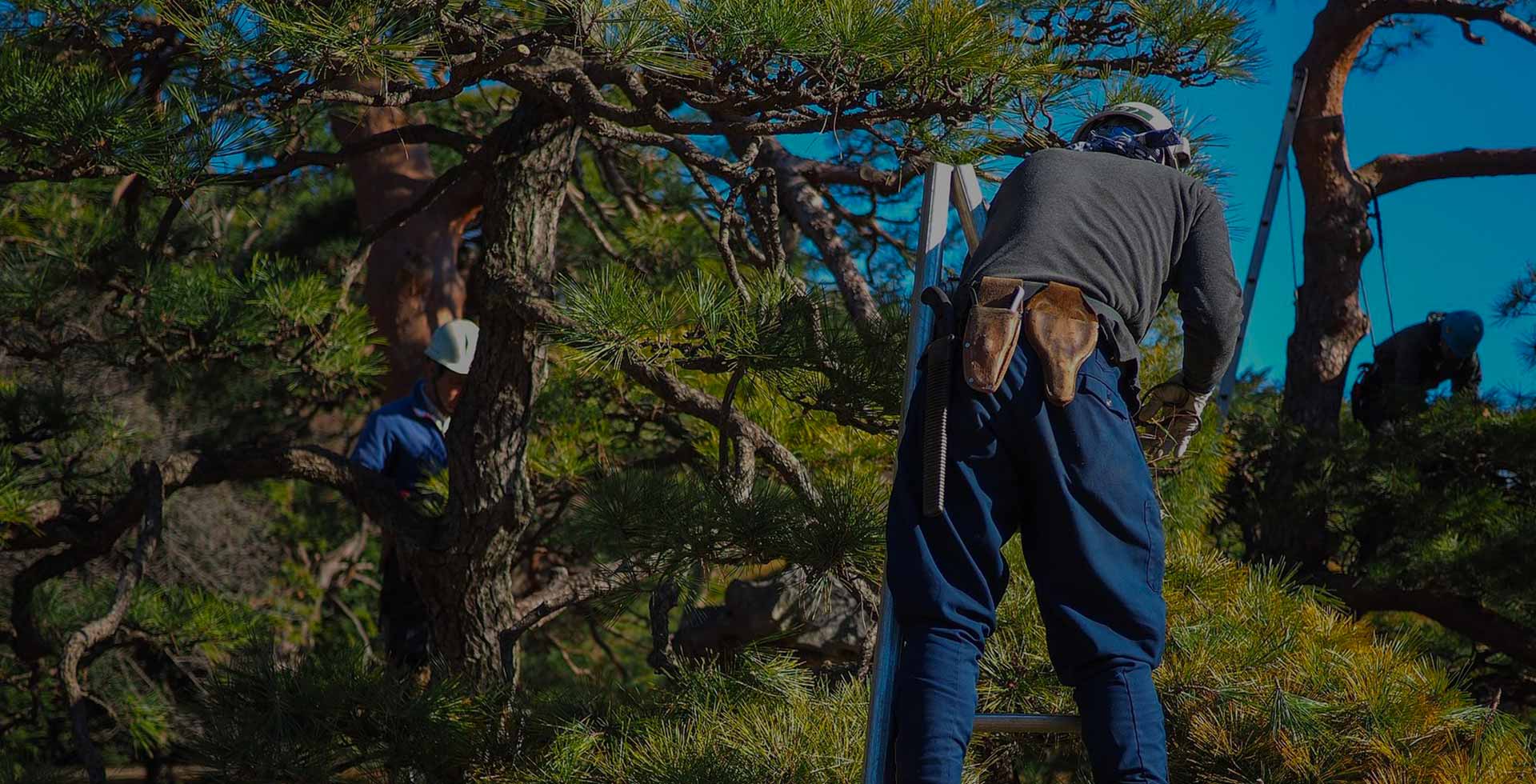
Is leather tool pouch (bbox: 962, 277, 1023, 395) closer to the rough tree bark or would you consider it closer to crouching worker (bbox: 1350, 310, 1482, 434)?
crouching worker (bbox: 1350, 310, 1482, 434)

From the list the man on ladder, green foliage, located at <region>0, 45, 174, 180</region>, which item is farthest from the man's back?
green foliage, located at <region>0, 45, 174, 180</region>

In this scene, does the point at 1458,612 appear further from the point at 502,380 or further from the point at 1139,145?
the point at 502,380

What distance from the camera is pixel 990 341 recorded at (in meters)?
1.46

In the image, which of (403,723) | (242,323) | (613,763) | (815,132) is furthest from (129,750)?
(815,132)

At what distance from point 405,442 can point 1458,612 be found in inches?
138

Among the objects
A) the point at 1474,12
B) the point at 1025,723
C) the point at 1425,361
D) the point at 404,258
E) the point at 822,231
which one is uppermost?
the point at 1474,12

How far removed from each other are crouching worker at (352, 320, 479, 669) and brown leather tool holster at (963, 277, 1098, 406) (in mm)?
2055

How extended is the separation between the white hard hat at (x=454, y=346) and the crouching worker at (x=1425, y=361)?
324 cm

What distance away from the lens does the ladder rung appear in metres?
1.51

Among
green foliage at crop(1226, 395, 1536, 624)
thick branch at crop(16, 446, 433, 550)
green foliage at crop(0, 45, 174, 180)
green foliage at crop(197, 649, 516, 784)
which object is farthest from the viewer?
green foliage at crop(1226, 395, 1536, 624)

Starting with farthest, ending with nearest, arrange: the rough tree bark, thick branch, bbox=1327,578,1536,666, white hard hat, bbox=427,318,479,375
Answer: the rough tree bark < thick branch, bbox=1327,578,1536,666 < white hard hat, bbox=427,318,479,375

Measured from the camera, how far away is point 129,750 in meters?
5.79

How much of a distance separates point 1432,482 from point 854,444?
217 centimetres

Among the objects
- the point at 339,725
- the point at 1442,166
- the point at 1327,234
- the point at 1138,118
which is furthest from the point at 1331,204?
the point at 339,725
